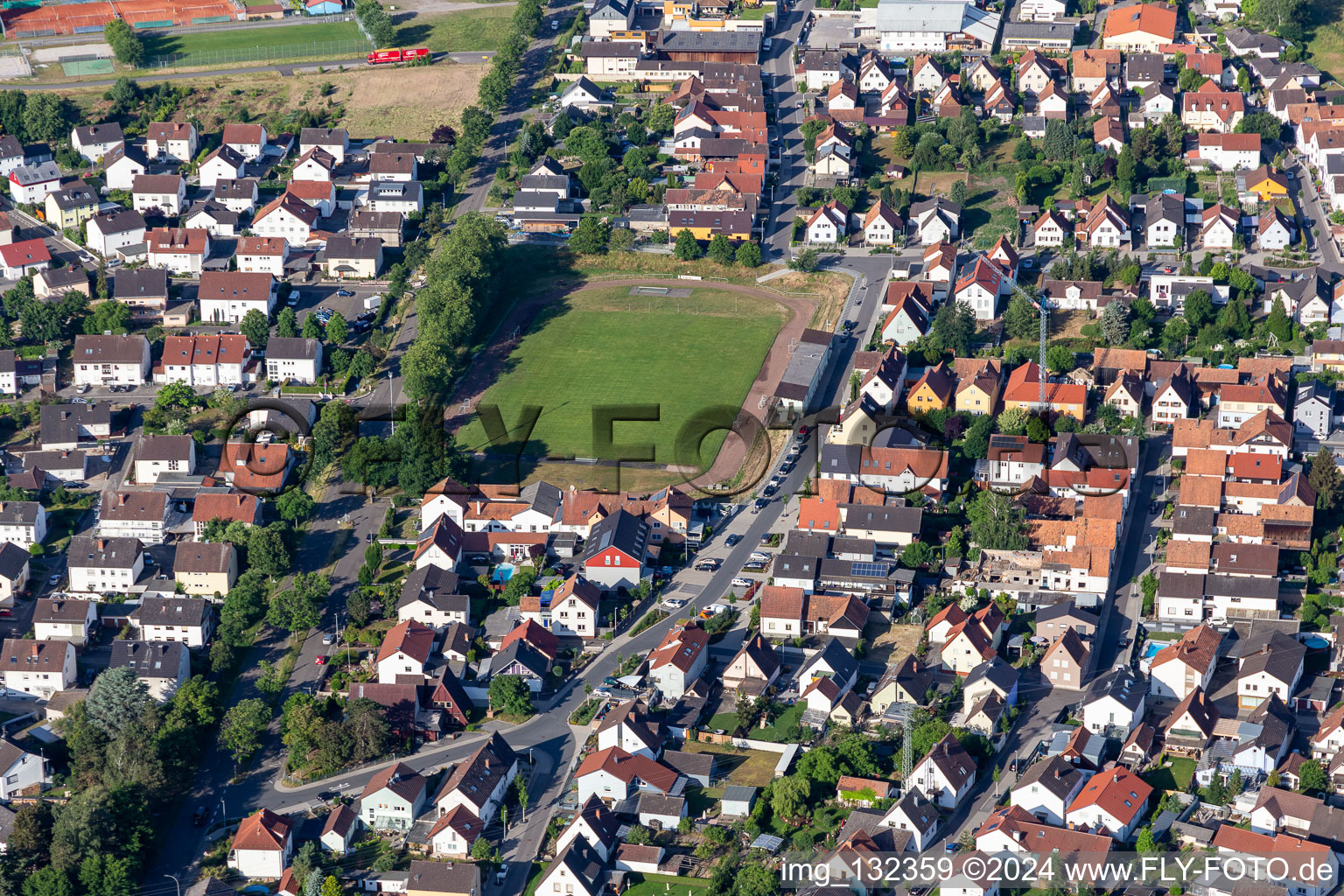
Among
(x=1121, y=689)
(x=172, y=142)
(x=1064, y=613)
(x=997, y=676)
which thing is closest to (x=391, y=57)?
(x=172, y=142)

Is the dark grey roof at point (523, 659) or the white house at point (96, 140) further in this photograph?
the white house at point (96, 140)

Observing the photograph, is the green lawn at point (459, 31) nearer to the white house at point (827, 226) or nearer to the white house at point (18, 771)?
the white house at point (827, 226)

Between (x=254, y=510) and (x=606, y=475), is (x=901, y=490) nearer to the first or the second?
(x=606, y=475)

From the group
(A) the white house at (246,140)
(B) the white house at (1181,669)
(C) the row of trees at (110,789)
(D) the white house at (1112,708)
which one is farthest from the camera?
(A) the white house at (246,140)

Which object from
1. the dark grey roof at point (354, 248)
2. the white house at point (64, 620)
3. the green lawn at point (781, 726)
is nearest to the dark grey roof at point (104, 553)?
the white house at point (64, 620)

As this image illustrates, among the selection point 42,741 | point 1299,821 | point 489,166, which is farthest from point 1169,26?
point 42,741

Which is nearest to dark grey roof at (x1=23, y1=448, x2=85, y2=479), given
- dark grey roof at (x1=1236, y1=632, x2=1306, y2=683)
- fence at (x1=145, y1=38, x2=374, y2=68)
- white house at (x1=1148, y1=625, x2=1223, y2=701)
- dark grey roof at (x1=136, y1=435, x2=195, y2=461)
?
dark grey roof at (x1=136, y1=435, x2=195, y2=461)
